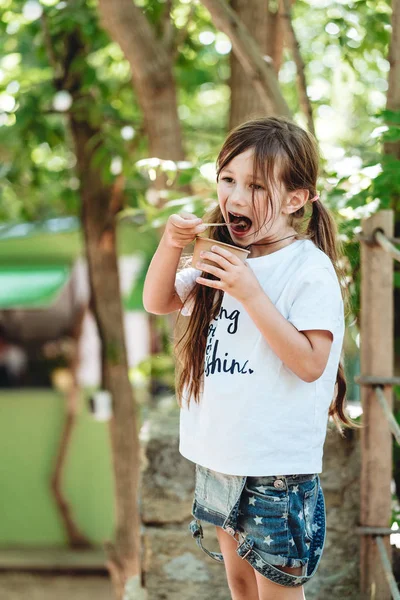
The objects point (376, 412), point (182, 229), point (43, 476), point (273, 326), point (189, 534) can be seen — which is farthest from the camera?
point (43, 476)

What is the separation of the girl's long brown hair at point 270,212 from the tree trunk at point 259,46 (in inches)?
79.3

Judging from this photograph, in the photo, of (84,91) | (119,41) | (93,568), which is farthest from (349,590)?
(93,568)

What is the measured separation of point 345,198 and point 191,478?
1040mm

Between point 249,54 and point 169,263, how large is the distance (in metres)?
1.50

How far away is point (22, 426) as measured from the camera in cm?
788

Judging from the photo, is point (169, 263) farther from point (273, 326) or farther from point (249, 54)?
point (249, 54)

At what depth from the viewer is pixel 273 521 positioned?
1531 mm

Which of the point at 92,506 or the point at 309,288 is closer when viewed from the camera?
the point at 309,288

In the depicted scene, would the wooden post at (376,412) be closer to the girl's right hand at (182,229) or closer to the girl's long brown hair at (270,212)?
the girl's long brown hair at (270,212)

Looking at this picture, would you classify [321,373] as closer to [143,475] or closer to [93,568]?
[143,475]

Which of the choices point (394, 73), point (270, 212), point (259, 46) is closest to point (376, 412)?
point (270, 212)

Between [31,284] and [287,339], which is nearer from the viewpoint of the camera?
[287,339]

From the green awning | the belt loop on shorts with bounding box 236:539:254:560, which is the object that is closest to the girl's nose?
the belt loop on shorts with bounding box 236:539:254:560

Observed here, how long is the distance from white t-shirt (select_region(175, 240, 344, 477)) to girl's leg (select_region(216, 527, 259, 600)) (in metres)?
0.22
